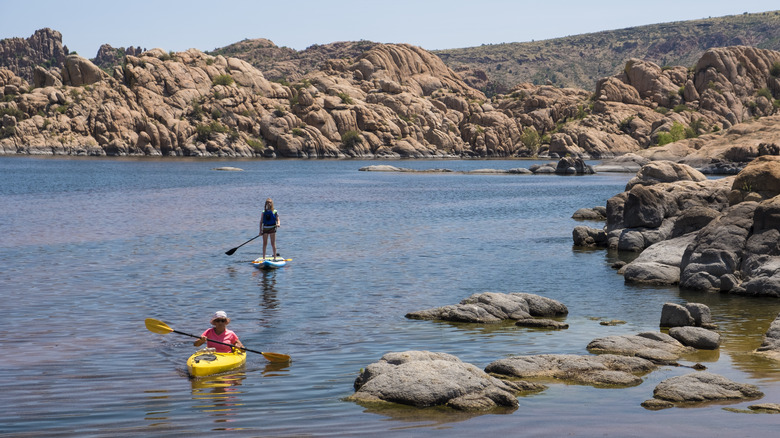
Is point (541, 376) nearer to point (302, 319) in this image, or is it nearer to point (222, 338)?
point (222, 338)

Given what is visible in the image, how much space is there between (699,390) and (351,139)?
17750cm

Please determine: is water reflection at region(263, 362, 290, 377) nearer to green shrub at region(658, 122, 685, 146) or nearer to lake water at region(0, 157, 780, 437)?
lake water at region(0, 157, 780, 437)

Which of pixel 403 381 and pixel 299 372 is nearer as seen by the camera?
pixel 403 381

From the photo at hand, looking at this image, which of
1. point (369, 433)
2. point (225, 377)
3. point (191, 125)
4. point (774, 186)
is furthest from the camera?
point (191, 125)

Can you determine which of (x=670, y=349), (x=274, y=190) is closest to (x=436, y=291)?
(x=670, y=349)

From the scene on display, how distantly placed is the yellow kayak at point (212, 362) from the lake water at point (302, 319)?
0.86 feet

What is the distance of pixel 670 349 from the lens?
1703cm

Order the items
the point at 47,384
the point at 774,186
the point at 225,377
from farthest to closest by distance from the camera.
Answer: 1. the point at 774,186
2. the point at 225,377
3. the point at 47,384

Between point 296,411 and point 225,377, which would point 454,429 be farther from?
point 225,377

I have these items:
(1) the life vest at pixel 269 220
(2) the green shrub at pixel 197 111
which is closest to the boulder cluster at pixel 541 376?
(1) the life vest at pixel 269 220

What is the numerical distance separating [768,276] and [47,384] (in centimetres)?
2106

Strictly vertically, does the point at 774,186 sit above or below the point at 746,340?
above

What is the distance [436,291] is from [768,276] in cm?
1059

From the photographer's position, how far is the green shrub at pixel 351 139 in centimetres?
18812
